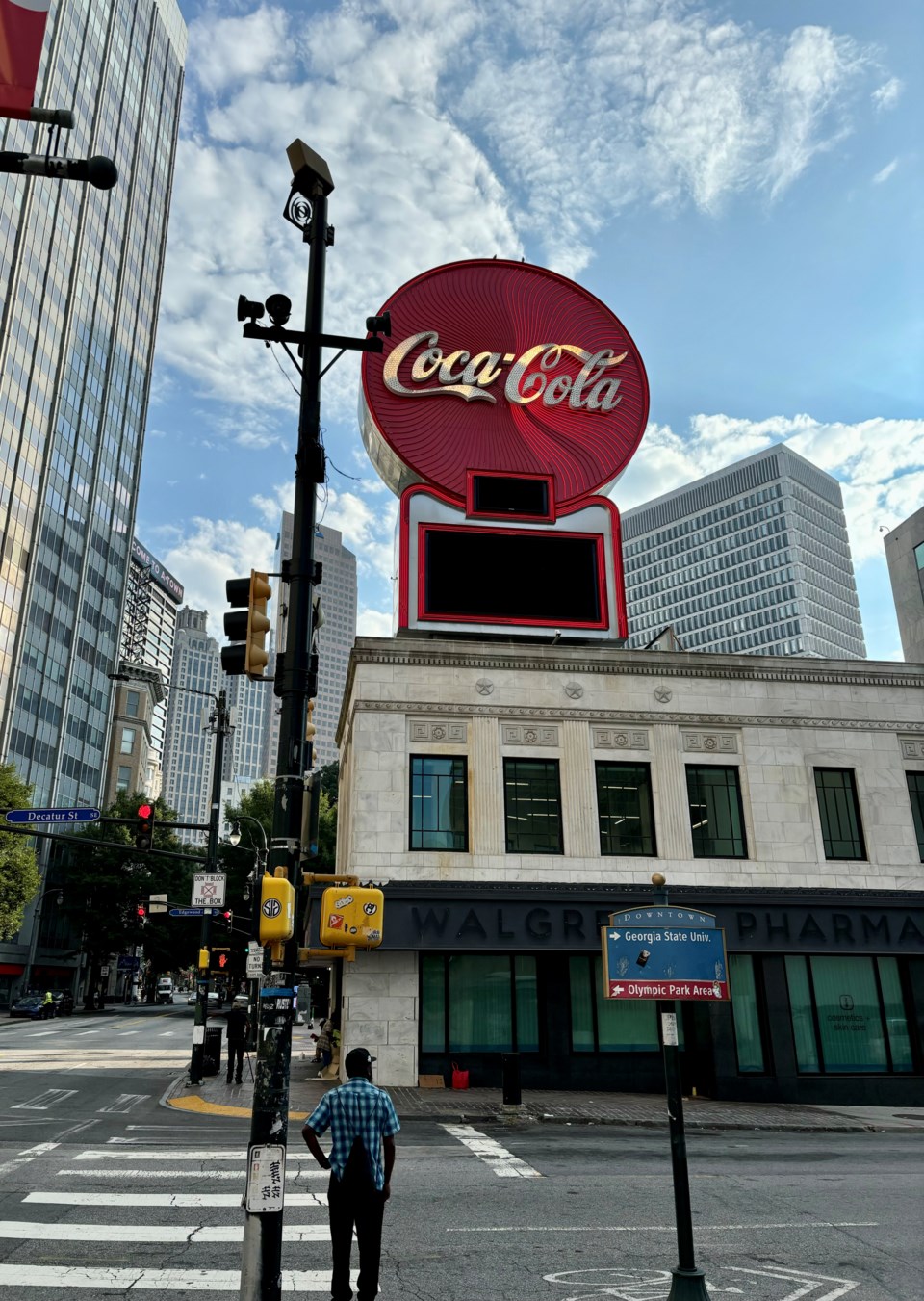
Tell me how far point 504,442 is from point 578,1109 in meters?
20.0

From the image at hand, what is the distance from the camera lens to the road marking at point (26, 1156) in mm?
12836

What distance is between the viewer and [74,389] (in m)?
94.4

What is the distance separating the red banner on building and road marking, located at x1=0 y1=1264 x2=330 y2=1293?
9.70 m

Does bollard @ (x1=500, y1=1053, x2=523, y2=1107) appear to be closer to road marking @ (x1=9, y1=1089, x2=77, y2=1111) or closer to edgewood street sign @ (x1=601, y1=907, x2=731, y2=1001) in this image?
road marking @ (x1=9, y1=1089, x2=77, y2=1111)

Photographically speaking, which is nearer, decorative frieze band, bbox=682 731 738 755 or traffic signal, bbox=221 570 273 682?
traffic signal, bbox=221 570 273 682

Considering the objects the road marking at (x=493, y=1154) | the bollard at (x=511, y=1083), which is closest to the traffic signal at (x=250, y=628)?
the road marking at (x=493, y=1154)

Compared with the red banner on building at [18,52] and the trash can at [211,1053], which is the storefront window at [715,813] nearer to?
the trash can at [211,1053]

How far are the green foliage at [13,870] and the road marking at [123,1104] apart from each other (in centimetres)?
3426

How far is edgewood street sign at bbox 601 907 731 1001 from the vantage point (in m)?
8.67

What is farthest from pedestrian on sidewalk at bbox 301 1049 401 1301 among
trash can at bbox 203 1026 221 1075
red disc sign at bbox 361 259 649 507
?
red disc sign at bbox 361 259 649 507

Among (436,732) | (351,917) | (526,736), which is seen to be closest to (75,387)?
(436,732)

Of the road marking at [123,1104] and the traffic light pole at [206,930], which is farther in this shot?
the traffic light pole at [206,930]

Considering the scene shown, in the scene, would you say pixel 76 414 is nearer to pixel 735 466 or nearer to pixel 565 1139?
pixel 565 1139

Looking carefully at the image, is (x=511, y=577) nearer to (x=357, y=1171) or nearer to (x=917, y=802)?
(x=917, y=802)
